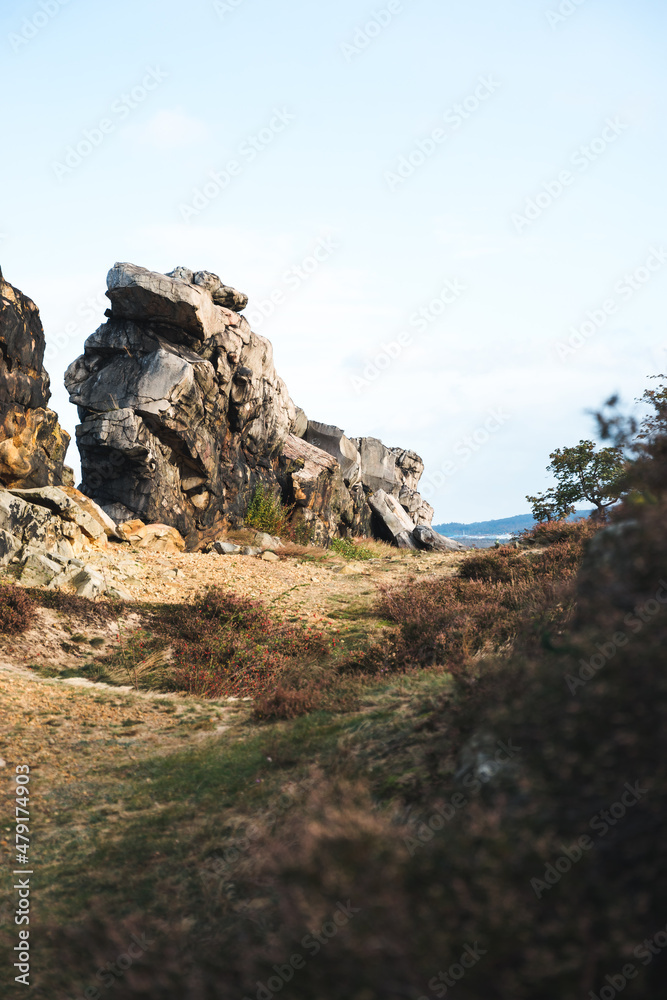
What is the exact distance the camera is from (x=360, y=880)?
7.98ft

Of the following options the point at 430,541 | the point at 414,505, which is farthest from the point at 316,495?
the point at 414,505

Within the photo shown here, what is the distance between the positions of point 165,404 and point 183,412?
0.82 metres

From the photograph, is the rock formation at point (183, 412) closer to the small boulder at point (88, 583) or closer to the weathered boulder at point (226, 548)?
the weathered boulder at point (226, 548)

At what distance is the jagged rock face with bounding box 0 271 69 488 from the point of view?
Result: 1590cm

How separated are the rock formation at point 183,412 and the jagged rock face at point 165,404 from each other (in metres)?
0.04

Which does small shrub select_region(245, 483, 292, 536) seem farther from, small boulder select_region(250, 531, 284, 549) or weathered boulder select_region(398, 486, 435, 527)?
weathered boulder select_region(398, 486, 435, 527)

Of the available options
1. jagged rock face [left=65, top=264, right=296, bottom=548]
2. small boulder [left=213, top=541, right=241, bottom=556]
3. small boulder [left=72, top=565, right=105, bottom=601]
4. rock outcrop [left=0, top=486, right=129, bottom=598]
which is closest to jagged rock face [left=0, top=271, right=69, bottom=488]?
rock outcrop [left=0, top=486, right=129, bottom=598]

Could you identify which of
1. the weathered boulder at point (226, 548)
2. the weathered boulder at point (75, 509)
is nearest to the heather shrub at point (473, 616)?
the weathered boulder at point (226, 548)

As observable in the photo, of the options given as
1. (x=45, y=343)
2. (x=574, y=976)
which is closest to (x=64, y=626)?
(x=45, y=343)

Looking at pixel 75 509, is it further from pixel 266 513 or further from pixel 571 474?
pixel 571 474

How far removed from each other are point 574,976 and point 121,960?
7.60ft

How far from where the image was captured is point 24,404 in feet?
54.5

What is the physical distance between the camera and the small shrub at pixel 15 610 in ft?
37.0

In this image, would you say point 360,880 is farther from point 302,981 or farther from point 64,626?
point 64,626
